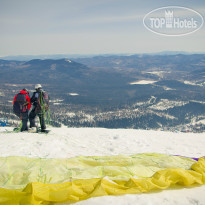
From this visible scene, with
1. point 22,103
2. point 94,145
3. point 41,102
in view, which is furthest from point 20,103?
point 94,145

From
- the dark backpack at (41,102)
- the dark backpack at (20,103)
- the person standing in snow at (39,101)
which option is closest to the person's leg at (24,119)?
the dark backpack at (20,103)

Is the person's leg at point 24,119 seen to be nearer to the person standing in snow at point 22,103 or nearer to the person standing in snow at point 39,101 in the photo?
the person standing in snow at point 22,103

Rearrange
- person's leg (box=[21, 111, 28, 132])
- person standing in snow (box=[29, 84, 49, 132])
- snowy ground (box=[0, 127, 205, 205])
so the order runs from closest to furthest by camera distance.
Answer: snowy ground (box=[0, 127, 205, 205])
person standing in snow (box=[29, 84, 49, 132])
person's leg (box=[21, 111, 28, 132])

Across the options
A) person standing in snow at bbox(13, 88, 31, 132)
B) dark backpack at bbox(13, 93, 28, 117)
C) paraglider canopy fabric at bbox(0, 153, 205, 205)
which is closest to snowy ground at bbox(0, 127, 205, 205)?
person standing in snow at bbox(13, 88, 31, 132)

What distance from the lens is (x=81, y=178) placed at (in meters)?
5.24

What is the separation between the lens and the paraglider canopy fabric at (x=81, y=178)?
4.28 m

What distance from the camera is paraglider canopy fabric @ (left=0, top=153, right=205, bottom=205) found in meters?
4.28

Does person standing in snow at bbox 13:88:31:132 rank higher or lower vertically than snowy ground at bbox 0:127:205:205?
higher

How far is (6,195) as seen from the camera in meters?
4.16

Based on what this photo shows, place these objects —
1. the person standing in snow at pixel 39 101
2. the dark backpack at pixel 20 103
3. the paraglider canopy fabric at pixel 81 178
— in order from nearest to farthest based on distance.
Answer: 1. the paraglider canopy fabric at pixel 81 178
2. the dark backpack at pixel 20 103
3. the person standing in snow at pixel 39 101

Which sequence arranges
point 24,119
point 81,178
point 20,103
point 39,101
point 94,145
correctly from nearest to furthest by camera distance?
point 81,178, point 94,145, point 20,103, point 39,101, point 24,119

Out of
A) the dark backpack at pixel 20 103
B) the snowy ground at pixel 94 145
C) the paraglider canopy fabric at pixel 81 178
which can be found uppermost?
the dark backpack at pixel 20 103

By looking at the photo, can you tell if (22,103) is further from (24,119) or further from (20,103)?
(24,119)

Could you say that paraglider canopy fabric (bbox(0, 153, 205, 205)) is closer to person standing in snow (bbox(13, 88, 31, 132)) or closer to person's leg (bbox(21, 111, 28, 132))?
person standing in snow (bbox(13, 88, 31, 132))
